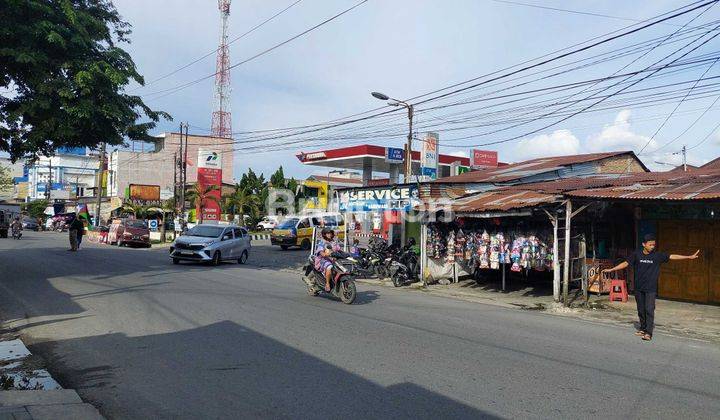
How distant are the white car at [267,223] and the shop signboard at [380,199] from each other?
1352 inches

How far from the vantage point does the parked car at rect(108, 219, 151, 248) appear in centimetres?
3559

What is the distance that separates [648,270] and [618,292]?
5063mm

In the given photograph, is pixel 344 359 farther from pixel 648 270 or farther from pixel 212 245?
pixel 212 245

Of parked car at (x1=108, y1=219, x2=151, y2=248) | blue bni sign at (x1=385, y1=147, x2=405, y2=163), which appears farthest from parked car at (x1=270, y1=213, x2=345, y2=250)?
parked car at (x1=108, y1=219, x2=151, y2=248)

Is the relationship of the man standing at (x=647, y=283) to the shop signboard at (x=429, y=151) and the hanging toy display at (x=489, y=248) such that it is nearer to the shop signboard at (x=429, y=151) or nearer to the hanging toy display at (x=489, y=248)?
the hanging toy display at (x=489, y=248)

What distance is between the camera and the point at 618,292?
13.6 m

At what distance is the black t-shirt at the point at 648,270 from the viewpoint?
29.4 feet

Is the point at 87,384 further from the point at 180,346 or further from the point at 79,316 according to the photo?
the point at 79,316

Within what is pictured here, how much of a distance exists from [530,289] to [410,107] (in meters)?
10.6

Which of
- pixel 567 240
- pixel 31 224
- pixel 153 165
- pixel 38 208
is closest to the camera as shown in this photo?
pixel 567 240

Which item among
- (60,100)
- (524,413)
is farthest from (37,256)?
(524,413)

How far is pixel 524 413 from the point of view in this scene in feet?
16.5

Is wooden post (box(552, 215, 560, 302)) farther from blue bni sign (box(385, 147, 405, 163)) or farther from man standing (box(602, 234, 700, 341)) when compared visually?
blue bni sign (box(385, 147, 405, 163))

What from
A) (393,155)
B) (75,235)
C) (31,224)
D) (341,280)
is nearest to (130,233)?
(75,235)
